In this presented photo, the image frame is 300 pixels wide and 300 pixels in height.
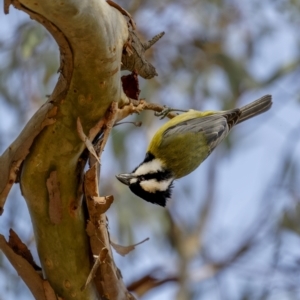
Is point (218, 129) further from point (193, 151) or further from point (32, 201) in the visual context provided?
point (32, 201)

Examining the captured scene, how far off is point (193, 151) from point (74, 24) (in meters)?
1.61

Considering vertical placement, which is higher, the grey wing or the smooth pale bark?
the grey wing

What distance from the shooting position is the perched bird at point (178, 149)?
2.77 m

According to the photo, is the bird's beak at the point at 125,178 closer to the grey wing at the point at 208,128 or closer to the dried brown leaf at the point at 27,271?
A: the grey wing at the point at 208,128

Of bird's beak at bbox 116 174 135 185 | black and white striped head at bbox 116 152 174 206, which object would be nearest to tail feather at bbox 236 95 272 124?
black and white striped head at bbox 116 152 174 206

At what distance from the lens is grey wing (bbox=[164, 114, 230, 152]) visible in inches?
126

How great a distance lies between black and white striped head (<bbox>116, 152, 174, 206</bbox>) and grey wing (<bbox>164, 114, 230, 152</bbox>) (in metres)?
0.30

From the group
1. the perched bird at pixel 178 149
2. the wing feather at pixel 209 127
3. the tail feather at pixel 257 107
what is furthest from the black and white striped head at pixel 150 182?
the tail feather at pixel 257 107

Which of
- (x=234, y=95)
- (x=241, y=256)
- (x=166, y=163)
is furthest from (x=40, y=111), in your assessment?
(x=241, y=256)

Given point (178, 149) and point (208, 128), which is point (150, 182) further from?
point (208, 128)

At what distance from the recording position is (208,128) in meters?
3.26

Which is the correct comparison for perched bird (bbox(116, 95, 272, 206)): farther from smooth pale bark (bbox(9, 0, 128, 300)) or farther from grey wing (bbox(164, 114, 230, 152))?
smooth pale bark (bbox(9, 0, 128, 300))

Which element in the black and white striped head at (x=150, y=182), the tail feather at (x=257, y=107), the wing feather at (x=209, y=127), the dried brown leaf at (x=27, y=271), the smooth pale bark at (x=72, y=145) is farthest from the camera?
the tail feather at (x=257, y=107)

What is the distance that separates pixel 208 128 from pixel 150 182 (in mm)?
626
